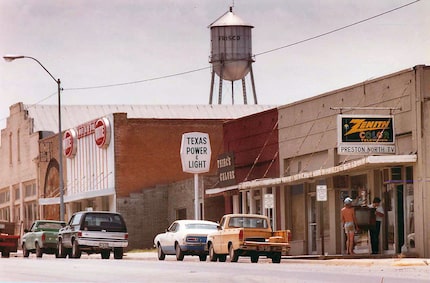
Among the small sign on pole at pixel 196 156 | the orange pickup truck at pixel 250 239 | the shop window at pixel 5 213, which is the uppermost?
the small sign on pole at pixel 196 156

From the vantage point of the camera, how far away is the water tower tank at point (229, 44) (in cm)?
8256

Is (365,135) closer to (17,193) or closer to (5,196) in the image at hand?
(17,193)

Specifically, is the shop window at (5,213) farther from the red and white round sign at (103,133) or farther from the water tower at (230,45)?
the red and white round sign at (103,133)

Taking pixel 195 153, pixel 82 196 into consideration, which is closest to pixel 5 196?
pixel 82 196

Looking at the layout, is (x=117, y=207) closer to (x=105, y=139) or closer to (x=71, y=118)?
(x=105, y=139)

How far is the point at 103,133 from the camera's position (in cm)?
6494

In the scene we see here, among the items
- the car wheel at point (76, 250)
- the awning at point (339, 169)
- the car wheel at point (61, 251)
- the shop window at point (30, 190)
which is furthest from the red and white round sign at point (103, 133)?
the car wheel at point (76, 250)

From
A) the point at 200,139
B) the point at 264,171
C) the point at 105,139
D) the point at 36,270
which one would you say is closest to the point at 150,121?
the point at 105,139

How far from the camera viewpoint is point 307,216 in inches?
1791

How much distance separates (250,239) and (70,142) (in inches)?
Answer: 1473

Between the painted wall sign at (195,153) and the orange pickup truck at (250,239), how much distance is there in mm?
16007

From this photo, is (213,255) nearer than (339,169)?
No

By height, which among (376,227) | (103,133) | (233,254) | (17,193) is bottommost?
(233,254)

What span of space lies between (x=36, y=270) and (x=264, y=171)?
1904 centimetres
